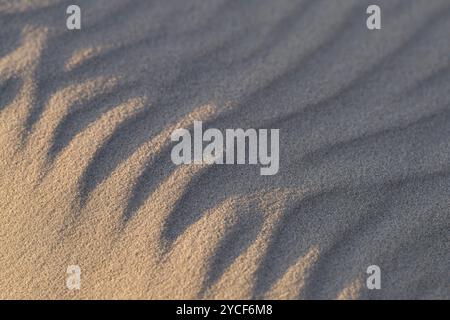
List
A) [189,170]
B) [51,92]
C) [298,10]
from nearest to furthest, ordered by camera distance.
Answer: [189,170]
[51,92]
[298,10]

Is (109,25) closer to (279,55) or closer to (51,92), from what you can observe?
(51,92)

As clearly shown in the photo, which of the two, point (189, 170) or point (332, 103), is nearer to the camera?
point (189, 170)

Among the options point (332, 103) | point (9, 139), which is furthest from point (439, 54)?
point (9, 139)

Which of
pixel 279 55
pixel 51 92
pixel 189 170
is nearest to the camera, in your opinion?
pixel 189 170
